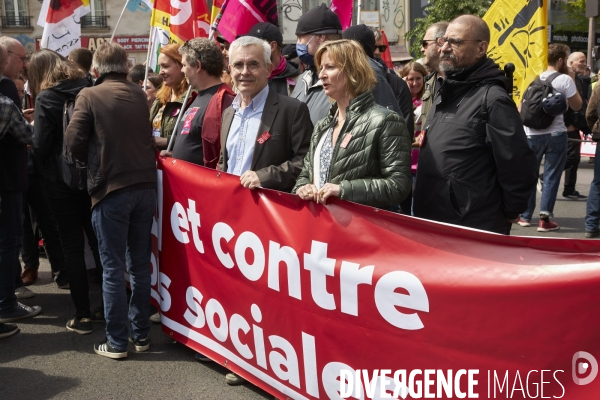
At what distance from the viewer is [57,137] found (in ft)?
16.2

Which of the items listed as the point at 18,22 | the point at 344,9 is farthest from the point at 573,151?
the point at 18,22

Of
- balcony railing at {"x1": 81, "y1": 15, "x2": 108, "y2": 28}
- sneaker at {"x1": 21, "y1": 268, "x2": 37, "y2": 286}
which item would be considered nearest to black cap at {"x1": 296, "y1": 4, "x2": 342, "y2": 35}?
sneaker at {"x1": 21, "y1": 268, "x2": 37, "y2": 286}

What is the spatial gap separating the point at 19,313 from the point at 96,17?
3275 centimetres

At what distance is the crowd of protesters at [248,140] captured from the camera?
3.47 metres

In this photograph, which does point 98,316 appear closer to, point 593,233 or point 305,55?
point 305,55

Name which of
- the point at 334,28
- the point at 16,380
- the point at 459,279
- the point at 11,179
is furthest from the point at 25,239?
the point at 459,279

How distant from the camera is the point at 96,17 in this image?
35.3 metres

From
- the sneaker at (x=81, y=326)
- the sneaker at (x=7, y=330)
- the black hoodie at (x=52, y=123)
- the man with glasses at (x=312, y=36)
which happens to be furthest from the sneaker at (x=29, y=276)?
the man with glasses at (x=312, y=36)

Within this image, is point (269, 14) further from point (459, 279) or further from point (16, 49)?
point (459, 279)

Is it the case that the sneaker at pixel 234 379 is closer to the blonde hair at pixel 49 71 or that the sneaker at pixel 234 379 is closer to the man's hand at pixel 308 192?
the man's hand at pixel 308 192

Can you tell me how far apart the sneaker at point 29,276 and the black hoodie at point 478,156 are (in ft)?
13.4

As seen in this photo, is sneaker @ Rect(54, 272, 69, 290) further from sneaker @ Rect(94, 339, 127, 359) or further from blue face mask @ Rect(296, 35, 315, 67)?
blue face mask @ Rect(296, 35, 315, 67)

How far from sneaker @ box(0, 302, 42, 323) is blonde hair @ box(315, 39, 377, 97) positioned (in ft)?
10.8

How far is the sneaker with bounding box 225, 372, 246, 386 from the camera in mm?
4055
